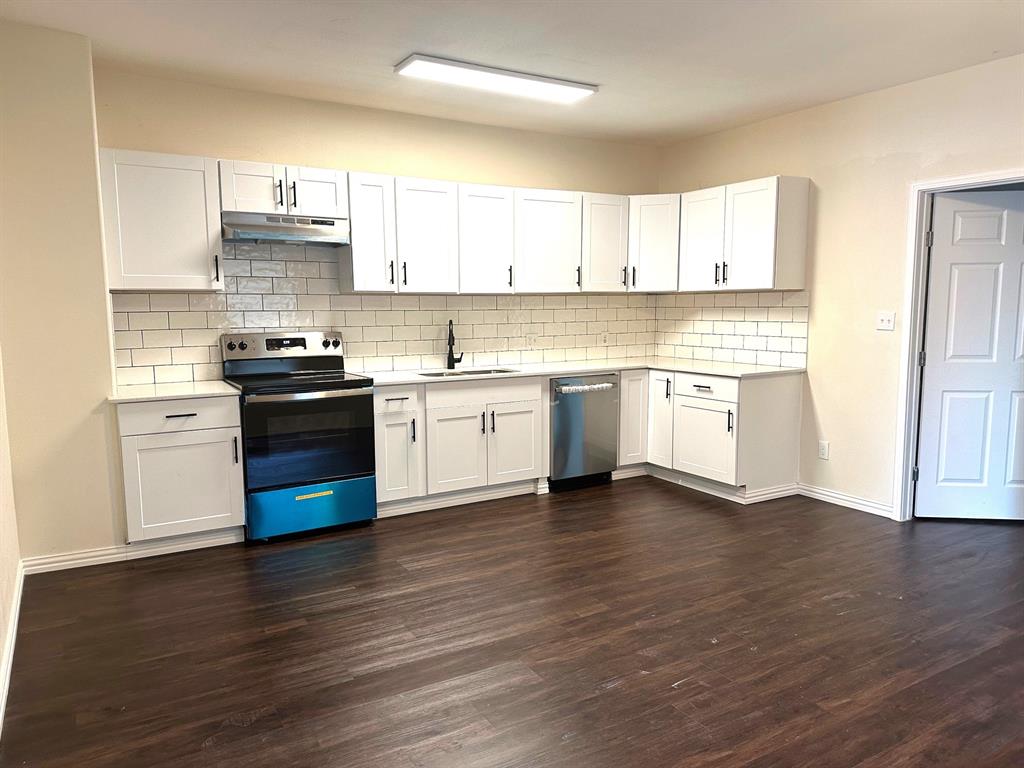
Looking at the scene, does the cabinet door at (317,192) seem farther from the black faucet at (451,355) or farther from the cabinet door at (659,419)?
the cabinet door at (659,419)

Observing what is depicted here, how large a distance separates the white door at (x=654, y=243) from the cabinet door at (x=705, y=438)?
3.21 feet

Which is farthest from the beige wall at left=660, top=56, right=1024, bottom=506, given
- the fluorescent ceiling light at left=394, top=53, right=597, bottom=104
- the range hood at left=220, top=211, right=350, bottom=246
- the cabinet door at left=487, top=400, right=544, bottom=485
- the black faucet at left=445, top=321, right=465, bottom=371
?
the range hood at left=220, top=211, right=350, bottom=246

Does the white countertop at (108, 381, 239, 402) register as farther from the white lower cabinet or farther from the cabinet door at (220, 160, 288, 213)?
the cabinet door at (220, 160, 288, 213)

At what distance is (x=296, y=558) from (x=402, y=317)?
1875mm

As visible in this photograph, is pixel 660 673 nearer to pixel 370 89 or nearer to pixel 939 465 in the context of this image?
pixel 939 465

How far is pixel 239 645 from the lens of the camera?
112 inches

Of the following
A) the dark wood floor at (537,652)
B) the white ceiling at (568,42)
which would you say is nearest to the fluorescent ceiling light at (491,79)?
the white ceiling at (568,42)

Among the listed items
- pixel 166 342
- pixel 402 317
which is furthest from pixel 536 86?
pixel 166 342

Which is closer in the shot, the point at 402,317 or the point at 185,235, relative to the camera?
the point at 185,235

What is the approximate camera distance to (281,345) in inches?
176

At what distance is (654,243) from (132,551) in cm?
411

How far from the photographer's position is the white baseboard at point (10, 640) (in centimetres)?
245

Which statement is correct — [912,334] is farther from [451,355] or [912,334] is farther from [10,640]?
[10,640]

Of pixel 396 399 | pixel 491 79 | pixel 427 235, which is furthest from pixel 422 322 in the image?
pixel 491 79
